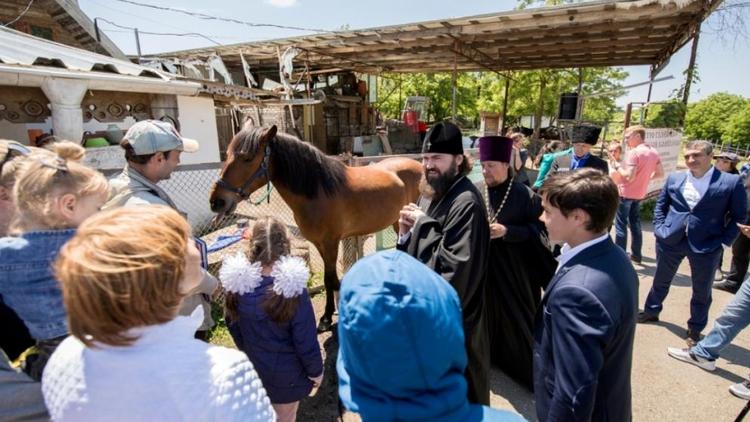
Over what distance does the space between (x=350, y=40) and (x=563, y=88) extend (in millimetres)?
18476

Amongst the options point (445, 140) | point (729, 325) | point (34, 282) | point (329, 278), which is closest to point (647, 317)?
point (729, 325)

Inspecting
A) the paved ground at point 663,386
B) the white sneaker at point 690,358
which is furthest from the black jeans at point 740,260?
the white sneaker at point 690,358

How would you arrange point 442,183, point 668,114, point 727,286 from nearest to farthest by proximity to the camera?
point 442,183
point 727,286
point 668,114

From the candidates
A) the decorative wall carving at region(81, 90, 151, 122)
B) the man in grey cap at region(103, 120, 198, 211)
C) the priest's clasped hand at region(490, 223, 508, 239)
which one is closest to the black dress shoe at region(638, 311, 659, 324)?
the priest's clasped hand at region(490, 223, 508, 239)

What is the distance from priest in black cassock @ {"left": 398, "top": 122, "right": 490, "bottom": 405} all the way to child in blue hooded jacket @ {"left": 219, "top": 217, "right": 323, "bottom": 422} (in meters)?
0.72

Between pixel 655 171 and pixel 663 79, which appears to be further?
pixel 663 79

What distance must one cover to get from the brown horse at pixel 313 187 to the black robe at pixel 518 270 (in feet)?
5.47

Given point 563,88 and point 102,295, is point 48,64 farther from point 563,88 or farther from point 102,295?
point 563,88

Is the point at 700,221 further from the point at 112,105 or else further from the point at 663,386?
the point at 112,105

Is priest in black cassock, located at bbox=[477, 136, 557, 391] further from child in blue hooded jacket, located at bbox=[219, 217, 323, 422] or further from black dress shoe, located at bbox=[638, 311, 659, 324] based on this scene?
black dress shoe, located at bbox=[638, 311, 659, 324]

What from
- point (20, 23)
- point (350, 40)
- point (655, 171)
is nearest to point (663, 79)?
point (655, 171)

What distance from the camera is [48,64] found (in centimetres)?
352

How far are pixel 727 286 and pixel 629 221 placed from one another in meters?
1.42

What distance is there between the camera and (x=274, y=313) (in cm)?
185
